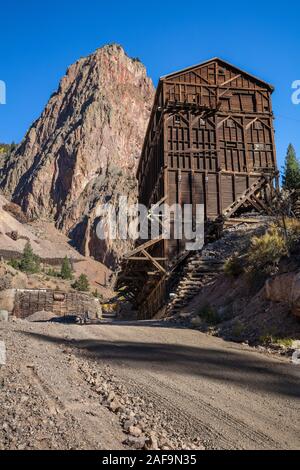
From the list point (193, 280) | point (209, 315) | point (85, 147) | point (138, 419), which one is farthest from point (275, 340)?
point (85, 147)

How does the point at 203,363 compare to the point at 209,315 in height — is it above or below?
below

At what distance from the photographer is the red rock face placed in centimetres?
11319

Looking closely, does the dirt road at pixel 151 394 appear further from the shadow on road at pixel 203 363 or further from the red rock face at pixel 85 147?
the red rock face at pixel 85 147

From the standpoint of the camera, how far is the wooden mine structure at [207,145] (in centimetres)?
2735

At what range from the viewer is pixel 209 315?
13531mm

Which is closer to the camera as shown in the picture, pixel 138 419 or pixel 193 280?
pixel 138 419

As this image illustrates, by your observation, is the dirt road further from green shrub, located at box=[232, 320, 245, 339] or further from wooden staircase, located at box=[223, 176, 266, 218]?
wooden staircase, located at box=[223, 176, 266, 218]

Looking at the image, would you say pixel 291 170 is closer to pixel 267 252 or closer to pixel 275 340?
pixel 267 252

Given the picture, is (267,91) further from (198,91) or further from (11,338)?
(11,338)

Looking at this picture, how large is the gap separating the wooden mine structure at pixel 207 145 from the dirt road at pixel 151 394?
16.7 metres

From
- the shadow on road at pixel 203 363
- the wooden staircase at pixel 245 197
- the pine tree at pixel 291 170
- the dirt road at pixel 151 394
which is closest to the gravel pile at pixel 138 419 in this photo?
the dirt road at pixel 151 394

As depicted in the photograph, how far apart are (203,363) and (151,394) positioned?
240 cm

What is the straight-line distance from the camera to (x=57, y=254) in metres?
93.6

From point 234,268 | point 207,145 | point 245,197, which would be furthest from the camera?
point 207,145
